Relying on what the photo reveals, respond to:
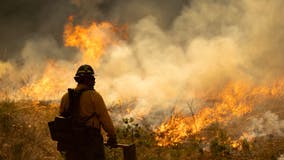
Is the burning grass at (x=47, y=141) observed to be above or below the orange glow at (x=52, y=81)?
below

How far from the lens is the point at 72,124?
5.18 metres

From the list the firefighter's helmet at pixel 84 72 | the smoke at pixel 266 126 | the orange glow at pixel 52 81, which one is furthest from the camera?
the smoke at pixel 266 126

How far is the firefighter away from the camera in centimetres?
515

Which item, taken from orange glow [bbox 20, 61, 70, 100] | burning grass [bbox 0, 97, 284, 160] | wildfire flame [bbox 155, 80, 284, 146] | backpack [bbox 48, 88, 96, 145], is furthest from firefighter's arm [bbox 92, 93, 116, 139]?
wildfire flame [bbox 155, 80, 284, 146]

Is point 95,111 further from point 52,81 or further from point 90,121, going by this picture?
point 52,81

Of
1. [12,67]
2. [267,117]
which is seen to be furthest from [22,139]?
[267,117]

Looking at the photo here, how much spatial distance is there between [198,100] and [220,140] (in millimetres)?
16011

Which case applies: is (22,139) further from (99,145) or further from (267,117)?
(267,117)

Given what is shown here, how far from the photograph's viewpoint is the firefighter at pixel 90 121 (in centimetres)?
515

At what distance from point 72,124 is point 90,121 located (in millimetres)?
284

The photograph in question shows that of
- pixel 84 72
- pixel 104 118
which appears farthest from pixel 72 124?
pixel 84 72

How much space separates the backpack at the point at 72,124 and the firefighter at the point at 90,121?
0.05 meters

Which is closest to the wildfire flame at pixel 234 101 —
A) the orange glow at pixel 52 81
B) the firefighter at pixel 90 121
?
the orange glow at pixel 52 81

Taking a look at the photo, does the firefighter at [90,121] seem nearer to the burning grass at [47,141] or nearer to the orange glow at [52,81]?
the burning grass at [47,141]
